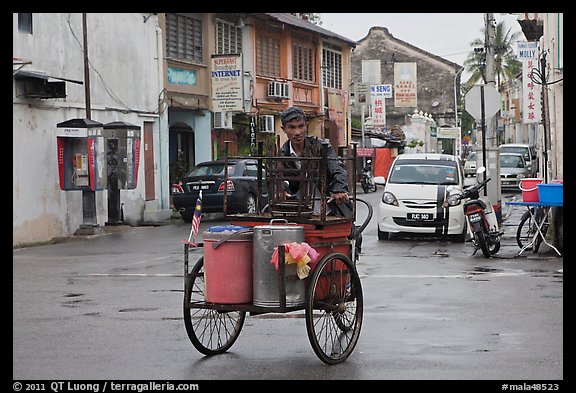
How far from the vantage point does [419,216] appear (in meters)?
19.8

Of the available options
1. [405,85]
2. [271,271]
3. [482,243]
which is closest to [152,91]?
[482,243]

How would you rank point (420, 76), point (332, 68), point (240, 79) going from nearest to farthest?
point (240, 79)
point (332, 68)
point (420, 76)

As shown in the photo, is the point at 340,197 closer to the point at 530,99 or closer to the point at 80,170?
the point at 80,170

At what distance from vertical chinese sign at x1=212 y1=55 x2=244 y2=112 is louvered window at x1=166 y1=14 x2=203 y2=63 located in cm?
95

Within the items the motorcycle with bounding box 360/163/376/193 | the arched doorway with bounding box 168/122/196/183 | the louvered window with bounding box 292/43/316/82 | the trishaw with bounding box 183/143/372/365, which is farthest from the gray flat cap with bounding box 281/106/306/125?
the motorcycle with bounding box 360/163/376/193

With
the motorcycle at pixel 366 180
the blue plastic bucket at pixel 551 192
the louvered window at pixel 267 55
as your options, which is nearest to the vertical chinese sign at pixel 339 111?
the motorcycle at pixel 366 180

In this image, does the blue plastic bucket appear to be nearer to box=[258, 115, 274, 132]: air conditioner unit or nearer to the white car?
the white car

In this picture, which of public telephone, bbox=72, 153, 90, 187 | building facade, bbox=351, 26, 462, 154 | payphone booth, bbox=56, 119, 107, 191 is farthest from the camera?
building facade, bbox=351, 26, 462, 154

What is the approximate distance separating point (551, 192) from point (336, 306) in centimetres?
839

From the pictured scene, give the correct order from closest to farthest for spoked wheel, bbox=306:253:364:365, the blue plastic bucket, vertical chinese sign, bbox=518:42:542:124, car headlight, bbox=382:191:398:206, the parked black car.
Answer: spoked wheel, bbox=306:253:364:365, the blue plastic bucket, car headlight, bbox=382:191:398:206, the parked black car, vertical chinese sign, bbox=518:42:542:124

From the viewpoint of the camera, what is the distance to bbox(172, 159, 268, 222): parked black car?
2531 cm

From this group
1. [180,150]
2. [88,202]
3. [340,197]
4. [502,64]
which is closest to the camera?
[340,197]

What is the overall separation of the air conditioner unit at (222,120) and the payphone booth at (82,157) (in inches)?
415
